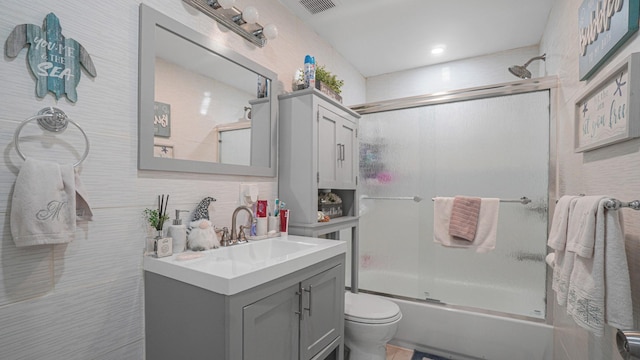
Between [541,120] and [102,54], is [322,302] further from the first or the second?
[541,120]

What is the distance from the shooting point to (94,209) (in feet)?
3.33

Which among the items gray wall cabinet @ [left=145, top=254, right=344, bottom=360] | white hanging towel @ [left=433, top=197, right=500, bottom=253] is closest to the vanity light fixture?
gray wall cabinet @ [left=145, top=254, right=344, bottom=360]

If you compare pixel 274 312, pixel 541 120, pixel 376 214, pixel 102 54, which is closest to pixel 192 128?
pixel 102 54

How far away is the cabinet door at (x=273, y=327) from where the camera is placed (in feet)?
3.11

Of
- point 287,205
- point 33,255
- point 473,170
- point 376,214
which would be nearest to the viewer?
point 33,255

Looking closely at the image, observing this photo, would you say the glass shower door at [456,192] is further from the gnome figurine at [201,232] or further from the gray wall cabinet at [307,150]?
the gnome figurine at [201,232]

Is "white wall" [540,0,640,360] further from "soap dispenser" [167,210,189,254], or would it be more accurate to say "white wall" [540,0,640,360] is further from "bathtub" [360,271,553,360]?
"soap dispenser" [167,210,189,254]

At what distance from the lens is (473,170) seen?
2287mm

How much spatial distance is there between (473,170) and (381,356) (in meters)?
1.53

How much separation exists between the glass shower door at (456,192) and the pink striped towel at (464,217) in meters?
0.22

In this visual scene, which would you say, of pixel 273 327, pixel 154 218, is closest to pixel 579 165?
pixel 273 327

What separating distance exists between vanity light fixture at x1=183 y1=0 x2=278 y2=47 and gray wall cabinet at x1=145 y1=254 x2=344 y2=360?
50.2 inches

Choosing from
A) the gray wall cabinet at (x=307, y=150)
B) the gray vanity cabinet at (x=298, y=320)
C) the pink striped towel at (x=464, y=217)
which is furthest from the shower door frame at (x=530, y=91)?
the gray vanity cabinet at (x=298, y=320)

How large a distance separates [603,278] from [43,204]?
68.4 inches
